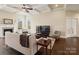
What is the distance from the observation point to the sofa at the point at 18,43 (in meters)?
1.86

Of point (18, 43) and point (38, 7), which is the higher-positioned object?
point (38, 7)

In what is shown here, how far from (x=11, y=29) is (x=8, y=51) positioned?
40cm

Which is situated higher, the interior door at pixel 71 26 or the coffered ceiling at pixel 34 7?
the coffered ceiling at pixel 34 7

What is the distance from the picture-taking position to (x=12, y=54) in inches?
75.2

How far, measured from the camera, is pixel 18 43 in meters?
1.89

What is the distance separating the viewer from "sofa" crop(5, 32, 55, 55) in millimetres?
1856

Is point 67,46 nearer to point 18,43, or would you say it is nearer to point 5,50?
point 18,43

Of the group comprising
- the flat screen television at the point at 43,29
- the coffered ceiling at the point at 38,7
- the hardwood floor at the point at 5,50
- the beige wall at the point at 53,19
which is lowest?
the hardwood floor at the point at 5,50

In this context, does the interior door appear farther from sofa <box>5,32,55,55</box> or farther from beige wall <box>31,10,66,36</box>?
sofa <box>5,32,55,55</box>

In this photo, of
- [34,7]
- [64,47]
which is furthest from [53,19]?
[64,47]

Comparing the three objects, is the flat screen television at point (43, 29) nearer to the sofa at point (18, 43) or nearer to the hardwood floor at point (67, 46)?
the sofa at point (18, 43)

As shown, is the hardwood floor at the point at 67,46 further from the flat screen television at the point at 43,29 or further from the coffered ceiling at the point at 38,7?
→ the coffered ceiling at the point at 38,7

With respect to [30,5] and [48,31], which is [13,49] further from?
[30,5]

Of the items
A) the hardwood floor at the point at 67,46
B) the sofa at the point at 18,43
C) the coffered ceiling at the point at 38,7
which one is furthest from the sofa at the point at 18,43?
the coffered ceiling at the point at 38,7
